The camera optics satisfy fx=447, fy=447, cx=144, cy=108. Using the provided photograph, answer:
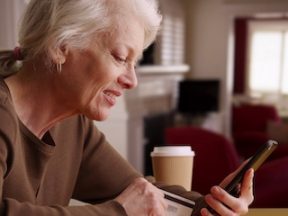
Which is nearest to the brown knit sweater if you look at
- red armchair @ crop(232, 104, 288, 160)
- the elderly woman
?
the elderly woman

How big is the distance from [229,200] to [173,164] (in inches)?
10.4

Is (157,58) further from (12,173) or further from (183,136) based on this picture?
(12,173)

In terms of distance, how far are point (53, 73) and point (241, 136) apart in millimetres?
4450

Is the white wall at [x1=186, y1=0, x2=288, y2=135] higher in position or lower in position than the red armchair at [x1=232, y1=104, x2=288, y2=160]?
higher

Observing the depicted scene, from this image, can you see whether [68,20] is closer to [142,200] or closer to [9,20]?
[142,200]

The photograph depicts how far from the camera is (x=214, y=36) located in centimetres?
573

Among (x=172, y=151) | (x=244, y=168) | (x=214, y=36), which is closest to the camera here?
(x=244, y=168)

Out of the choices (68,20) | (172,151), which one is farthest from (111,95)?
(172,151)

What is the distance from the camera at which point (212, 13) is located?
18.6 feet

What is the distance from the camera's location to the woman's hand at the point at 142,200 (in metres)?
0.81

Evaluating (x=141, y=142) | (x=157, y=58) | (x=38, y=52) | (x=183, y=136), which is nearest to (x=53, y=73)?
(x=38, y=52)

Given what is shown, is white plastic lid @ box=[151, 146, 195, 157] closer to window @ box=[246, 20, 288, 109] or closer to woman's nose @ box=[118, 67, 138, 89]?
woman's nose @ box=[118, 67, 138, 89]

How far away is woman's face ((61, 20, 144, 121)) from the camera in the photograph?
876mm

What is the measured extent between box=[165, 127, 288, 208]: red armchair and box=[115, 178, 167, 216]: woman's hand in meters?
1.51
